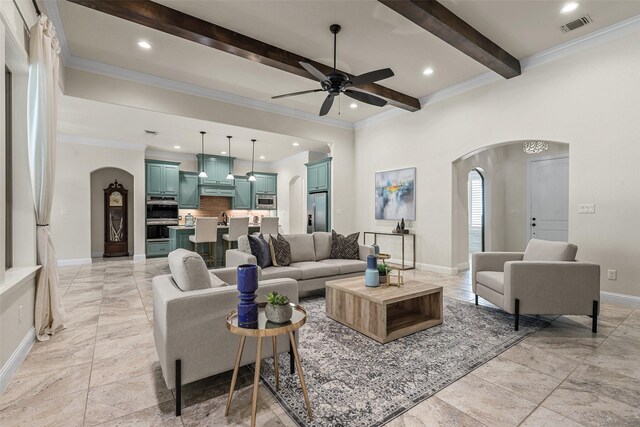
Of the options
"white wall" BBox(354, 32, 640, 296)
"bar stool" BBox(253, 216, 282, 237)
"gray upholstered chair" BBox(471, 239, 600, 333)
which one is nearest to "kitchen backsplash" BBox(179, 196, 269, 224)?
"bar stool" BBox(253, 216, 282, 237)

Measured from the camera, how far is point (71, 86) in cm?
407

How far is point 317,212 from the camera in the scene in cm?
777

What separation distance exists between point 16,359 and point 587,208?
6.02 metres

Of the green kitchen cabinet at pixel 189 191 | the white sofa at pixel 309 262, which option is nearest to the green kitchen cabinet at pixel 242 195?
the green kitchen cabinet at pixel 189 191

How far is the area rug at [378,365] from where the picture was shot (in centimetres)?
172

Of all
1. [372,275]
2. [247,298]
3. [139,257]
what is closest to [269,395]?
[247,298]

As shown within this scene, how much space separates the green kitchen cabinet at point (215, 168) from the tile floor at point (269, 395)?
20.4 feet

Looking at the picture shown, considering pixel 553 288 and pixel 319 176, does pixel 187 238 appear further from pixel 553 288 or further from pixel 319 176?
pixel 553 288

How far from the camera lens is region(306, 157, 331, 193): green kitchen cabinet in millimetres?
7430

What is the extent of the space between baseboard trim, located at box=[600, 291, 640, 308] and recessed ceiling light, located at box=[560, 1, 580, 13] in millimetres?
3332

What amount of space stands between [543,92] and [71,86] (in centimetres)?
655

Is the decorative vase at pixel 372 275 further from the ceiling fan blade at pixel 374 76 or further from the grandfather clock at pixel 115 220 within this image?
the grandfather clock at pixel 115 220

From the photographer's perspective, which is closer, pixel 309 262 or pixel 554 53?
pixel 554 53

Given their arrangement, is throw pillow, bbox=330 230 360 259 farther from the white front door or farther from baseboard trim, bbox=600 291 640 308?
the white front door
